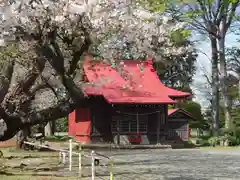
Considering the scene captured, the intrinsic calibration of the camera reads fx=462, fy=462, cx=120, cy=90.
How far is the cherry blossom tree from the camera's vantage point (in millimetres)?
11141

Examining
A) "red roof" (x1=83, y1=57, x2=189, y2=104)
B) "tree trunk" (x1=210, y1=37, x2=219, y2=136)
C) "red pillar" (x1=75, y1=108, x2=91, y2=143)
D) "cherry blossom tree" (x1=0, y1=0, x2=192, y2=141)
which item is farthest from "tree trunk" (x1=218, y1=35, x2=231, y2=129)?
"cherry blossom tree" (x1=0, y1=0, x2=192, y2=141)

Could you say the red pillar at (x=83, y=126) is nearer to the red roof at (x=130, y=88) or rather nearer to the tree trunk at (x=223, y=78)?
the red roof at (x=130, y=88)

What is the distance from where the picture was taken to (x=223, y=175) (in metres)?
14.9

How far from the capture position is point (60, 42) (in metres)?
13.9

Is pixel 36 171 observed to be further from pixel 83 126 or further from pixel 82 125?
pixel 82 125

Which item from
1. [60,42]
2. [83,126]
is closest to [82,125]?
[83,126]

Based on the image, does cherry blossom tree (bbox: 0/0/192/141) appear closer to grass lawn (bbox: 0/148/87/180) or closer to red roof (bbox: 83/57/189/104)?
grass lawn (bbox: 0/148/87/180)

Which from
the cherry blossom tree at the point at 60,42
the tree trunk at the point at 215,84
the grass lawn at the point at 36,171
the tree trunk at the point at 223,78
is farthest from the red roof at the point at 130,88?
the cherry blossom tree at the point at 60,42

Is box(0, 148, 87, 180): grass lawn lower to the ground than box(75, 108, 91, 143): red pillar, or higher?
lower

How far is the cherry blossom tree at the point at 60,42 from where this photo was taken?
36.6 ft

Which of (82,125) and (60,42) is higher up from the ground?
(60,42)

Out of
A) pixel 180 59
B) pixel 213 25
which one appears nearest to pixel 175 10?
pixel 213 25

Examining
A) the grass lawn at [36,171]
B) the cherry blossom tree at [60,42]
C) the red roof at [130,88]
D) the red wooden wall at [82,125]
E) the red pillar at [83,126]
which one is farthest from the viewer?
the red wooden wall at [82,125]

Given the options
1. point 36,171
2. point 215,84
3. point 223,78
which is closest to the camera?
point 36,171
